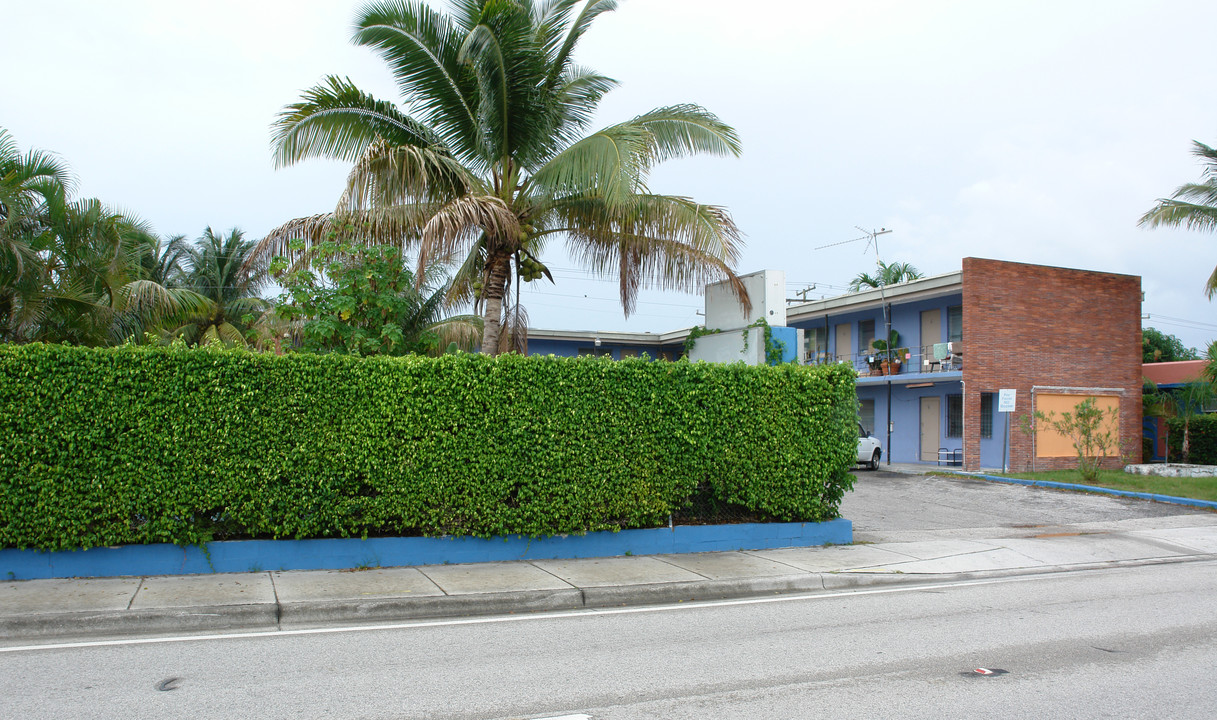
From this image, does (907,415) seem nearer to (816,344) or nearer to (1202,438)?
(816,344)

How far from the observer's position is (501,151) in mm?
11758

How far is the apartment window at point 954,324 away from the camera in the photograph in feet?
91.4

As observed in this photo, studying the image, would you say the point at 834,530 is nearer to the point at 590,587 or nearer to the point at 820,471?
the point at 820,471

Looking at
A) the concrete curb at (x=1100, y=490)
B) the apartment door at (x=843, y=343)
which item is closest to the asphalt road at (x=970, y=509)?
the concrete curb at (x=1100, y=490)

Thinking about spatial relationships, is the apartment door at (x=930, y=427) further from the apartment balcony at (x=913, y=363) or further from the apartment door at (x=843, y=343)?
the apartment door at (x=843, y=343)

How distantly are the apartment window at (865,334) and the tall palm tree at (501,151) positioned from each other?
2085 centimetres

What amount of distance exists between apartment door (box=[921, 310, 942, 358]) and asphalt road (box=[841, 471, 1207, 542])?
760 cm

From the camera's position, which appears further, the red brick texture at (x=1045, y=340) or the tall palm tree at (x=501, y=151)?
the red brick texture at (x=1045, y=340)

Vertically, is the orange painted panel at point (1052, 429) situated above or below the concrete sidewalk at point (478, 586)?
above

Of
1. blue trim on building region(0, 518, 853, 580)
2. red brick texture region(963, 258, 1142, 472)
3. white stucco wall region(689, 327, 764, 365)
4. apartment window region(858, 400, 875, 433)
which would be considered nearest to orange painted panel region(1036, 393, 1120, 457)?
red brick texture region(963, 258, 1142, 472)

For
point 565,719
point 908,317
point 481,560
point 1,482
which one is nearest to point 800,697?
point 565,719

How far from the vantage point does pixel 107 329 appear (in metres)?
14.4

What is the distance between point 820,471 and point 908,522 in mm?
4408

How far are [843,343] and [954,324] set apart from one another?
17.1 feet
